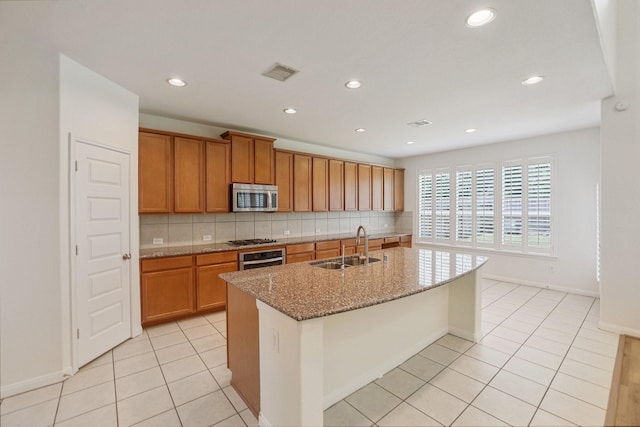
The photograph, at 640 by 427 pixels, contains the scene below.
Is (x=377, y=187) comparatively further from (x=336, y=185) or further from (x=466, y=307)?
(x=466, y=307)

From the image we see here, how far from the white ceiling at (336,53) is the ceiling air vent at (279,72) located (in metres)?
0.06

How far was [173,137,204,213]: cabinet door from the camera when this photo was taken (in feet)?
11.8

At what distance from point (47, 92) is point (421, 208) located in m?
6.37

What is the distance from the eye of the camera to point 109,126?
9.00 feet

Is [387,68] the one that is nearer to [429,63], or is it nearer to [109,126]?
[429,63]

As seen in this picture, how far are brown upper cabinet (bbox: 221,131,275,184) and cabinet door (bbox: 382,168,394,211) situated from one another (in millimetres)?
2949

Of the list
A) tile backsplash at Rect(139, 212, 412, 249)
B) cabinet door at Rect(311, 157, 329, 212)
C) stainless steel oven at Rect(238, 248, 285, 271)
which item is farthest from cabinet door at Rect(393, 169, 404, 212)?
stainless steel oven at Rect(238, 248, 285, 271)

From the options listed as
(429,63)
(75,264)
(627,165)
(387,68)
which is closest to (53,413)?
(75,264)

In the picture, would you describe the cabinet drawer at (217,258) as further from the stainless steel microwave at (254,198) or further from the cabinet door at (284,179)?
the cabinet door at (284,179)

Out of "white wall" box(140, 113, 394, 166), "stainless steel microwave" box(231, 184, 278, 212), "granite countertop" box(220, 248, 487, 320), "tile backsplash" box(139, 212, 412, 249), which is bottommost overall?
"granite countertop" box(220, 248, 487, 320)

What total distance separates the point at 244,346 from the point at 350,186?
4174 mm

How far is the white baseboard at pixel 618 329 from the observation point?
9.87 feet

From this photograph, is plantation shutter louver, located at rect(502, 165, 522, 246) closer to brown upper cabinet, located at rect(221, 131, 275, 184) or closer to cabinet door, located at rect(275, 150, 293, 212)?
cabinet door, located at rect(275, 150, 293, 212)

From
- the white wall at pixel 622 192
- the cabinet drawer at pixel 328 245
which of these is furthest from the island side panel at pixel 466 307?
the cabinet drawer at pixel 328 245
